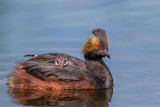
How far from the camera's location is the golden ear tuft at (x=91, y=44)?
39.1 feet

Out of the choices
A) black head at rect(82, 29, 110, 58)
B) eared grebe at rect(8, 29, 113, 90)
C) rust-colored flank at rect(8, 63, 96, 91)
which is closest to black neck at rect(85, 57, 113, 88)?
eared grebe at rect(8, 29, 113, 90)

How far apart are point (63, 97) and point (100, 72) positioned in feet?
5.03

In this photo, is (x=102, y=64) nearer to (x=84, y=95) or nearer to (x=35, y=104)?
(x=84, y=95)

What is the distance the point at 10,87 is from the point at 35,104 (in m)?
1.68

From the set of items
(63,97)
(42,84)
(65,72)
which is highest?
(65,72)

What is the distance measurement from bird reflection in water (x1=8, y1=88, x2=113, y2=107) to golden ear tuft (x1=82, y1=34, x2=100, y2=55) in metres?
1.08

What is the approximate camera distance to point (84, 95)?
36.0 feet

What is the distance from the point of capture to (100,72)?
11984 mm

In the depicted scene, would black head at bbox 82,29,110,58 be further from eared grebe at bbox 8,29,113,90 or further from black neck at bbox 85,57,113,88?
black neck at bbox 85,57,113,88

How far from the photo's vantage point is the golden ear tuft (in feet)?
39.1

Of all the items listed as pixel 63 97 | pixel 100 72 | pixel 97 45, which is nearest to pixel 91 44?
pixel 97 45

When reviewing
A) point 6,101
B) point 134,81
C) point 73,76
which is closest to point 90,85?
point 73,76

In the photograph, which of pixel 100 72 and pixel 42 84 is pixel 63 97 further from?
pixel 100 72

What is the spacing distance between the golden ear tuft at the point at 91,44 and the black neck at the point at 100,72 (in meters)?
0.29
